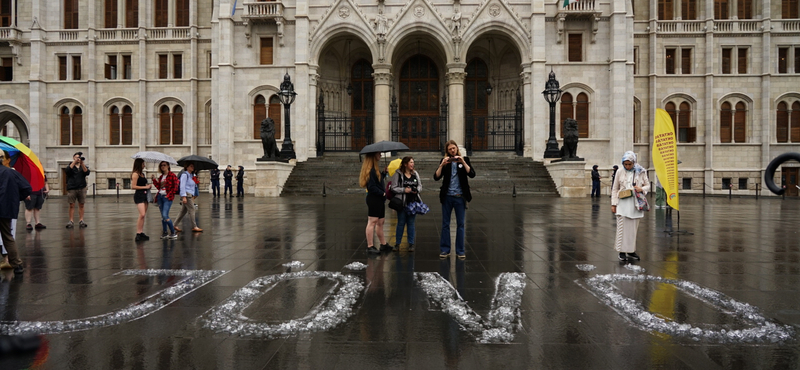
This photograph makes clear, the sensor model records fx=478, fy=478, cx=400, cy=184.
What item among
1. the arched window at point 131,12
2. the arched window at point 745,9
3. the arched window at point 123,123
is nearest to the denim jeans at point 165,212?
the arched window at point 123,123

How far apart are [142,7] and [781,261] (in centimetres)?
3794

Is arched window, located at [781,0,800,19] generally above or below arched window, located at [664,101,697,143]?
above

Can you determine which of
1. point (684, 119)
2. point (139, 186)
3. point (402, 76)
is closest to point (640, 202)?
point (139, 186)

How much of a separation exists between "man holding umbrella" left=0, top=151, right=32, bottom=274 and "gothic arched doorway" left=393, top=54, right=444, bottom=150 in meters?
27.3

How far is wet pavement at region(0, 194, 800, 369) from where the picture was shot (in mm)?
3801

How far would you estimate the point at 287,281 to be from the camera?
615cm

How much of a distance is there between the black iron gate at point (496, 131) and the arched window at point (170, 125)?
2026 centimetres

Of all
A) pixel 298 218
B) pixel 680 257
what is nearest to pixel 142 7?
pixel 298 218

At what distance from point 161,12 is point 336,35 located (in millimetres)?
13895

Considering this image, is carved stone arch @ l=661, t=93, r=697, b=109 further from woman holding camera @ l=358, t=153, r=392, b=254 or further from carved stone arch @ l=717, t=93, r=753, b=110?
woman holding camera @ l=358, t=153, r=392, b=254

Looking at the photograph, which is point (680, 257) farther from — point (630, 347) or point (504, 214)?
point (504, 214)

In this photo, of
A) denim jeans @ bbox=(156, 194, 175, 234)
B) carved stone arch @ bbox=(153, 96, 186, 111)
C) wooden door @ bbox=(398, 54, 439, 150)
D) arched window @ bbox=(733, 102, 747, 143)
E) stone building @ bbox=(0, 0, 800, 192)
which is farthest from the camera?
carved stone arch @ bbox=(153, 96, 186, 111)

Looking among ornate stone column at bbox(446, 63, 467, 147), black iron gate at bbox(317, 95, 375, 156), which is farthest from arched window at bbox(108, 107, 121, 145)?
ornate stone column at bbox(446, 63, 467, 147)

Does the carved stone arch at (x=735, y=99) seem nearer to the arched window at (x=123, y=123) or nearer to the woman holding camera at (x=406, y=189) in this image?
the woman holding camera at (x=406, y=189)
